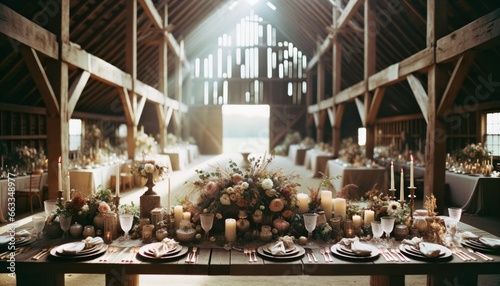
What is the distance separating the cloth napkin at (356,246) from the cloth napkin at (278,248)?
451 millimetres

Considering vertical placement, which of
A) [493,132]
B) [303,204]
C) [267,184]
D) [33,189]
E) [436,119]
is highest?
[436,119]

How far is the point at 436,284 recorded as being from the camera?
8.22 ft

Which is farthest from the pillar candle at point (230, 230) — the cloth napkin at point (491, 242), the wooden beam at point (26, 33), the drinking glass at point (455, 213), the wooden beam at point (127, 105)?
the wooden beam at point (127, 105)

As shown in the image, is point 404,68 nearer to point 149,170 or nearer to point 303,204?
point 303,204

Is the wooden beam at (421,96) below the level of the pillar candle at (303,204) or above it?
above

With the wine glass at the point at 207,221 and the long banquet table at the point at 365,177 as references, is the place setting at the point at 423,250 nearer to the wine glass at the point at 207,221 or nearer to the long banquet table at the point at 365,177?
the wine glass at the point at 207,221

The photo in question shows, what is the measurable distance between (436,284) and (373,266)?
59 centimetres

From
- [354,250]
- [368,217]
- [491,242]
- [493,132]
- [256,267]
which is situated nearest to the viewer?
[256,267]

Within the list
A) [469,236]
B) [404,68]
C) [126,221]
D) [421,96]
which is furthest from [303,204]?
[404,68]

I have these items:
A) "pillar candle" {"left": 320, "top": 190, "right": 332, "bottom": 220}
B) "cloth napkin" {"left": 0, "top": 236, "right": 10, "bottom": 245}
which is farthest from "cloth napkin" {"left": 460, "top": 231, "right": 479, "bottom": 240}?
"cloth napkin" {"left": 0, "top": 236, "right": 10, "bottom": 245}

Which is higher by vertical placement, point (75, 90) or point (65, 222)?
point (75, 90)

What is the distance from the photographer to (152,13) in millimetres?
9945

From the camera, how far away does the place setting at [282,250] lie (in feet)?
7.81

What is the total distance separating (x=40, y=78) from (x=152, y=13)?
6.14 metres
